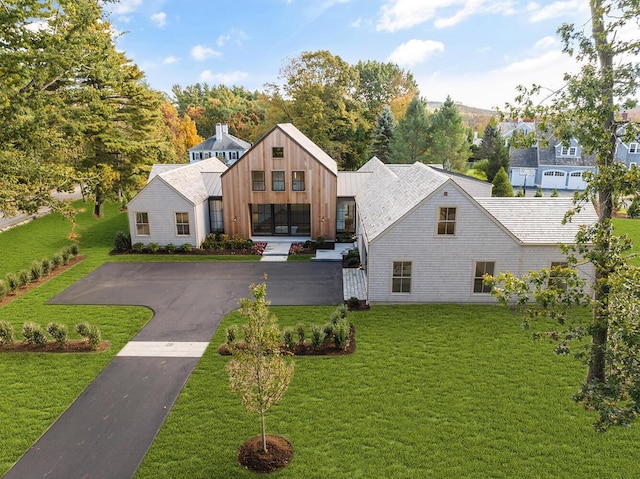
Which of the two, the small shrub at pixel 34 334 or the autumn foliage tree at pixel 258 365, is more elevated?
the autumn foliage tree at pixel 258 365

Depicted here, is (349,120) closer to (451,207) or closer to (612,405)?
(451,207)

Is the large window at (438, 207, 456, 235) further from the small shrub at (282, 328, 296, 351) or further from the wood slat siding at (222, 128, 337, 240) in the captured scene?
→ the wood slat siding at (222, 128, 337, 240)

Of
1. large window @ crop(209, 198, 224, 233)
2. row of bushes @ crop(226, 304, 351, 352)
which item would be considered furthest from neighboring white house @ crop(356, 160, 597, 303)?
large window @ crop(209, 198, 224, 233)

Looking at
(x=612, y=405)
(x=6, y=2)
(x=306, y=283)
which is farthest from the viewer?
(x=306, y=283)

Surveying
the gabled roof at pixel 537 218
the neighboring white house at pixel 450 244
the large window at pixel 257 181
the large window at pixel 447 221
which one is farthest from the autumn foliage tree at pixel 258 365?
the large window at pixel 257 181

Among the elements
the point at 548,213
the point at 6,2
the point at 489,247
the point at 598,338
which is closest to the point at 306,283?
the point at 489,247

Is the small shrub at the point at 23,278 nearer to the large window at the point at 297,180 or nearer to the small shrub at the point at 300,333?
the small shrub at the point at 300,333
